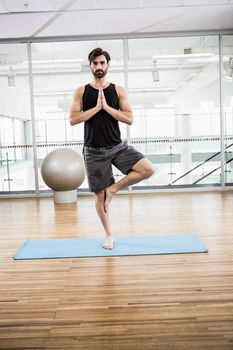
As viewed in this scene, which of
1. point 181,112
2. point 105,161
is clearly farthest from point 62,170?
point 181,112

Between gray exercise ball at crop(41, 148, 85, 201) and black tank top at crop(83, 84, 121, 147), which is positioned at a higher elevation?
black tank top at crop(83, 84, 121, 147)

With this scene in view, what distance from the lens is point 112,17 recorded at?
539cm

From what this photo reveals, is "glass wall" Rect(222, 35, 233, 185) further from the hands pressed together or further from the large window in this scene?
the hands pressed together

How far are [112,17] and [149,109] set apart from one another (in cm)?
231

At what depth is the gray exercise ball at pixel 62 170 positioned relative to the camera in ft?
16.2

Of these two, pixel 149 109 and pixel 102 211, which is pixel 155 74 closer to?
pixel 149 109

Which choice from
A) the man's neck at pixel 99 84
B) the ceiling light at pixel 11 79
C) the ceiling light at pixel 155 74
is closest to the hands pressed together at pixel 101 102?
the man's neck at pixel 99 84

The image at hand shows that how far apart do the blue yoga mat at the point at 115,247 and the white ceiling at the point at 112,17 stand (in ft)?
10.7

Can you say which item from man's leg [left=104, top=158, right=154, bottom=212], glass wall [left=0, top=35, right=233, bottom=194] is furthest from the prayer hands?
glass wall [left=0, top=35, right=233, bottom=194]

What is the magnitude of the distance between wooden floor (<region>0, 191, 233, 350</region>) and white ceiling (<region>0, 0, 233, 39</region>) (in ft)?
9.94

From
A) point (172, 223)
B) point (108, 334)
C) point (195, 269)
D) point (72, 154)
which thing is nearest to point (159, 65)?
point (72, 154)

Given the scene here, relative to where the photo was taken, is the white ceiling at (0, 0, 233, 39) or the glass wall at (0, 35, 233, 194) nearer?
the white ceiling at (0, 0, 233, 39)

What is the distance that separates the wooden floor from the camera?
1638 mm

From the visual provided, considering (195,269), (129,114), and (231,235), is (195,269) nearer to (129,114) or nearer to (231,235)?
(231,235)
